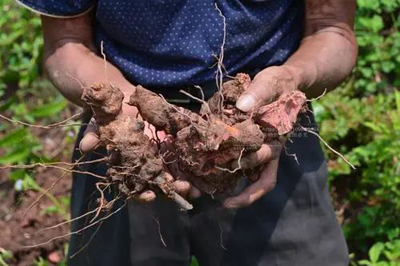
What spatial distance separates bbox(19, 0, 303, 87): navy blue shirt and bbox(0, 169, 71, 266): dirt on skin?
0.98 m

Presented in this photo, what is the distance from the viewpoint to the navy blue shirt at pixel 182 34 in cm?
148

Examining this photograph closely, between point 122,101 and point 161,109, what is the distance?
0.31 feet

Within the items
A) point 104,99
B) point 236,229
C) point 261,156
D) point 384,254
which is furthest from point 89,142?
point 384,254

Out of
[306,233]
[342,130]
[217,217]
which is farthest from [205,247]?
[342,130]

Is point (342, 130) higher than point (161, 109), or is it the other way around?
point (161, 109)

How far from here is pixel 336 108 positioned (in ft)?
8.85

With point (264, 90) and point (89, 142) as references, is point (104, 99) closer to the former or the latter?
point (89, 142)

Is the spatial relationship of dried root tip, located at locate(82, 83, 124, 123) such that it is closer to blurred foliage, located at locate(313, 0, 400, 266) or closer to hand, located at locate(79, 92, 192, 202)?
hand, located at locate(79, 92, 192, 202)

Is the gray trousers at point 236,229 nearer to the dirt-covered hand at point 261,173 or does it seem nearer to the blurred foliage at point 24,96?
the dirt-covered hand at point 261,173

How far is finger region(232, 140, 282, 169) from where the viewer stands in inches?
52.7

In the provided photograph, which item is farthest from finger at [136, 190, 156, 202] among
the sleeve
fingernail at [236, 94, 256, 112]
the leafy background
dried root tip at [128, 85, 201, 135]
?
the leafy background

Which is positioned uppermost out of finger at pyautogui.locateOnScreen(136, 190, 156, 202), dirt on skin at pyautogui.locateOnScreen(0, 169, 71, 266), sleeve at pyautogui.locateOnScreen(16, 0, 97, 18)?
sleeve at pyautogui.locateOnScreen(16, 0, 97, 18)

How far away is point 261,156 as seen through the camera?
135cm

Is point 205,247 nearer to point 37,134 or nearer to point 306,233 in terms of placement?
point 306,233
